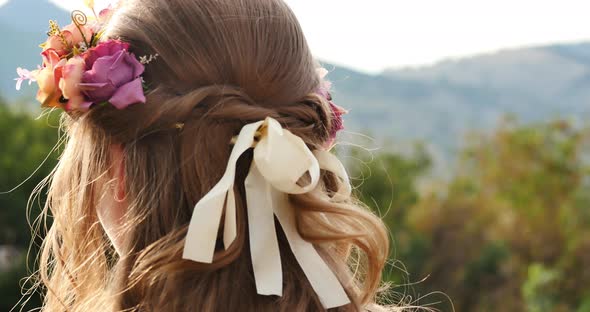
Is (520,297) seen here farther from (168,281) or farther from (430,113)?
(430,113)

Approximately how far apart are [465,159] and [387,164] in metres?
1.67

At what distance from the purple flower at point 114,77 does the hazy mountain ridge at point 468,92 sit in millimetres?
58189

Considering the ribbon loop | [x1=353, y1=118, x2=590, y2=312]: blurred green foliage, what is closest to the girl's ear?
the ribbon loop

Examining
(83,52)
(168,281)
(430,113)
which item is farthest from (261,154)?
(430,113)

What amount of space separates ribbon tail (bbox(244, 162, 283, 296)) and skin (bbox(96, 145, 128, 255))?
244 mm

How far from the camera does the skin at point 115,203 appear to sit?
144 cm

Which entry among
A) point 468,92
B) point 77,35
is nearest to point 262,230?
point 77,35

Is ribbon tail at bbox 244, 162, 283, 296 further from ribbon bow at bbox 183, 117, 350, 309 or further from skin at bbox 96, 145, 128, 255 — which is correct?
skin at bbox 96, 145, 128, 255

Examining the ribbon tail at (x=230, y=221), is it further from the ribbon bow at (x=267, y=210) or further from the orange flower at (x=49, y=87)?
the orange flower at (x=49, y=87)

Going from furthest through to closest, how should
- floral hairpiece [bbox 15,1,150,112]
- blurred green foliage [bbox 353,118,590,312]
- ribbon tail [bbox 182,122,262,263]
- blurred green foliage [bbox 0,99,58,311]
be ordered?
blurred green foliage [bbox 353,118,590,312] → blurred green foliage [bbox 0,99,58,311] → floral hairpiece [bbox 15,1,150,112] → ribbon tail [bbox 182,122,262,263]

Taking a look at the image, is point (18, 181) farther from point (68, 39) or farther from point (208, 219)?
point (208, 219)

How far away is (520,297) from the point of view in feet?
46.0

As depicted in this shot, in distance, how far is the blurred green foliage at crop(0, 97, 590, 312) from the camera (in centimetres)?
1317

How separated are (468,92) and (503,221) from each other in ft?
230
